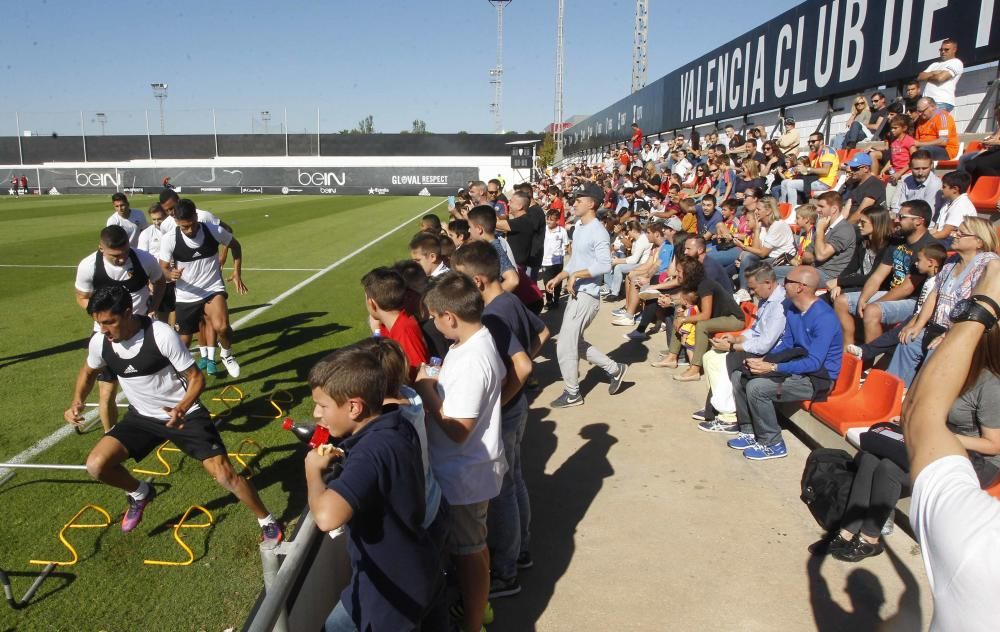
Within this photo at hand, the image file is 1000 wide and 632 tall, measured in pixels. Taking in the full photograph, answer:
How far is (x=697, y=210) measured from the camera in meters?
12.5

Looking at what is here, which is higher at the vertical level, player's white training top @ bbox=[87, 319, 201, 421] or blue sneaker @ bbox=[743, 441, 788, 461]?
player's white training top @ bbox=[87, 319, 201, 421]

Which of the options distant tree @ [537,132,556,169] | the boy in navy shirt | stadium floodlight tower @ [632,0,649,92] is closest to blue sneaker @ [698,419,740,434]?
the boy in navy shirt

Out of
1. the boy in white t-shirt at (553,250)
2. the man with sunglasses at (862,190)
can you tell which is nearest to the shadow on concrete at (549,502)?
the boy in white t-shirt at (553,250)

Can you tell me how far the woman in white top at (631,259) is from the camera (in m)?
11.3

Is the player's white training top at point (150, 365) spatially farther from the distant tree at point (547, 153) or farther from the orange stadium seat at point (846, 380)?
the distant tree at point (547, 153)

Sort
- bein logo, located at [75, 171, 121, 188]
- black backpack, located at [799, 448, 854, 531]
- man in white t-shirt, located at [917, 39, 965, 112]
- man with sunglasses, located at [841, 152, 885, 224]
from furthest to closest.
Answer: bein logo, located at [75, 171, 121, 188], man in white t-shirt, located at [917, 39, 965, 112], man with sunglasses, located at [841, 152, 885, 224], black backpack, located at [799, 448, 854, 531]

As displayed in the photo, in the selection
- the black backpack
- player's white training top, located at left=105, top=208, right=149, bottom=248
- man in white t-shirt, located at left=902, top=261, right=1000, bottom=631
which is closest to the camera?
man in white t-shirt, located at left=902, top=261, right=1000, bottom=631

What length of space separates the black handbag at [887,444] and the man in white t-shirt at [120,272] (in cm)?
570

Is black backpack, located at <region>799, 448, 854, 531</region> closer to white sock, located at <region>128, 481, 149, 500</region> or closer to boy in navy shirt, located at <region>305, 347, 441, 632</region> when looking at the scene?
boy in navy shirt, located at <region>305, 347, 441, 632</region>

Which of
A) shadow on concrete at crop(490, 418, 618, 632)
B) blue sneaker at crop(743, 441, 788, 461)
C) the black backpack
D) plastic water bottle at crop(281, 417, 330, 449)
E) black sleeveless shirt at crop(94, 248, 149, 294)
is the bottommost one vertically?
shadow on concrete at crop(490, 418, 618, 632)

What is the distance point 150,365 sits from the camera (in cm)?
412

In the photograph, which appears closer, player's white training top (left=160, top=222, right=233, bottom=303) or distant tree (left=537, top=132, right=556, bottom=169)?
player's white training top (left=160, top=222, right=233, bottom=303)

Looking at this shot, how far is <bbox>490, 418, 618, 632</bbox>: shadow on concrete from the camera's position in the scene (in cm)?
365

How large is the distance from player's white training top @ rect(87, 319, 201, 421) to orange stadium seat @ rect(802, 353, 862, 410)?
4.83 meters
